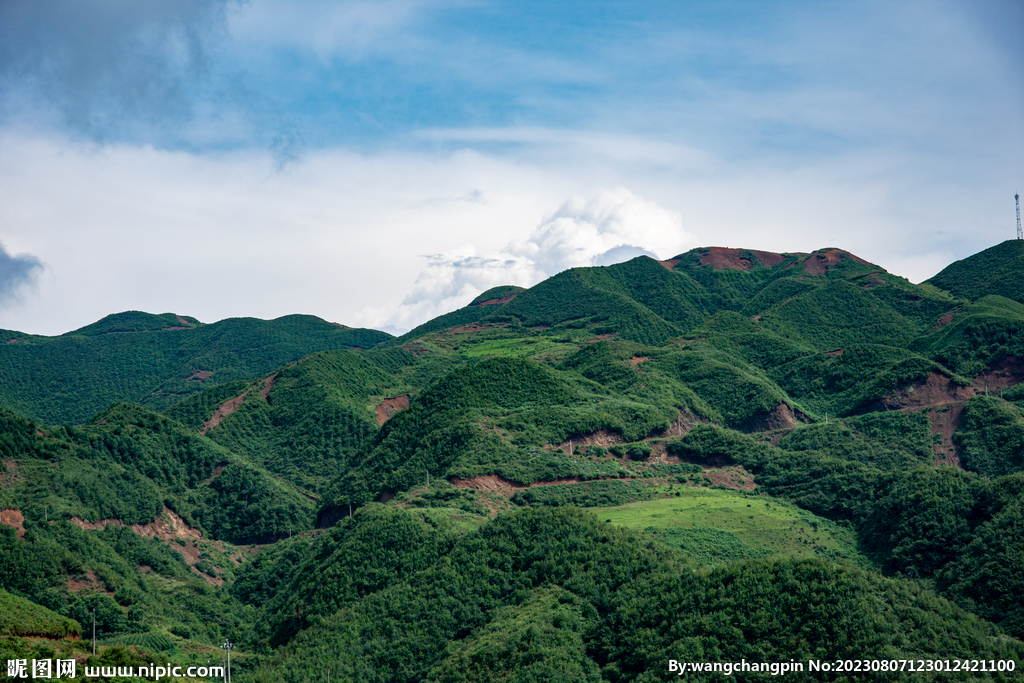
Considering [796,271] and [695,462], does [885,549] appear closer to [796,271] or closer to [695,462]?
[695,462]

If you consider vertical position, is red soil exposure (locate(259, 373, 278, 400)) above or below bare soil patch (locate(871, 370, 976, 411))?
above

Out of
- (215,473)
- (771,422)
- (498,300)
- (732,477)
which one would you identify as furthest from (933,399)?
(498,300)

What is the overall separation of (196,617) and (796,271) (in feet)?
486

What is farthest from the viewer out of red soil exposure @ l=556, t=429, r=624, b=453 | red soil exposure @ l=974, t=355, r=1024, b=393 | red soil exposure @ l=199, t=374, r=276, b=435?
red soil exposure @ l=199, t=374, r=276, b=435

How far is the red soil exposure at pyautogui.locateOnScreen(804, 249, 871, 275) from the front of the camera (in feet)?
606

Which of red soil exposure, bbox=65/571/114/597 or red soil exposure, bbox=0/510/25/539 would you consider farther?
red soil exposure, bbox=0/510/25/539

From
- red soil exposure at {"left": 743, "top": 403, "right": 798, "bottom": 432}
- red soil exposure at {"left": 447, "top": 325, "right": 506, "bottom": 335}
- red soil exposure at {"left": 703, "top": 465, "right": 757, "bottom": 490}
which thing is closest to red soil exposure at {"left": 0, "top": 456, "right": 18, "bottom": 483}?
red soil exposure at {"left": 703, "top": 465, "right": 757, "bottom": 490}

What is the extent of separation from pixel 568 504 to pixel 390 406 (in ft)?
214

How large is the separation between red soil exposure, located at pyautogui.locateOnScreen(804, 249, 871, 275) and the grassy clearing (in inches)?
4559

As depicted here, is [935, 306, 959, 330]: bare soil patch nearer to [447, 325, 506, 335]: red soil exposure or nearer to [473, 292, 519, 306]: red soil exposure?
[447, 325, 506, 335]: red soil exposure

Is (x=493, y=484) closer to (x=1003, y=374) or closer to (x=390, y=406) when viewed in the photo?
A: (x=390, y=406)

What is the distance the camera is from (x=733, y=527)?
69.5m

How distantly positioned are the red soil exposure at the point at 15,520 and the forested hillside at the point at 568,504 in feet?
2.12

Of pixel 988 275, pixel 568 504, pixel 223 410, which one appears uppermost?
pixel 988 275
